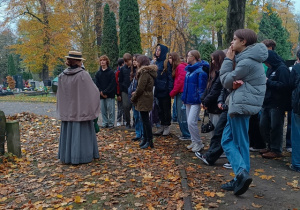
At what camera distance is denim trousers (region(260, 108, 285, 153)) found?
5910 millimetres

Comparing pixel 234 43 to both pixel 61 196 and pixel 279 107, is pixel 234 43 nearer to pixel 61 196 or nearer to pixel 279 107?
pixel 279 107

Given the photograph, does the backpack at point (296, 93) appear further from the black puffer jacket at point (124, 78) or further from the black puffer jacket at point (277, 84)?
the black puffer jacket at point (124, 78)

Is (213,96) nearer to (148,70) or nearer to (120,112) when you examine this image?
(148,70)

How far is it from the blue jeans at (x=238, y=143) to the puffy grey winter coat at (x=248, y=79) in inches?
6.8

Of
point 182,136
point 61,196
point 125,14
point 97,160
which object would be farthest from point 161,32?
point 61,196

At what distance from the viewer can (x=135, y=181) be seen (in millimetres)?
4895

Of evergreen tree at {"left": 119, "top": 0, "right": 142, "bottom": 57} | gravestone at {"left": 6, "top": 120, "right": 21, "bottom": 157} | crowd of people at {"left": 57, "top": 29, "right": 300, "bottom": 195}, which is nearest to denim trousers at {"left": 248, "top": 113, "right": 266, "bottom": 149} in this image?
crowd of people at {"left": 57, "top": 29, "right": 300, "bottom": 195}

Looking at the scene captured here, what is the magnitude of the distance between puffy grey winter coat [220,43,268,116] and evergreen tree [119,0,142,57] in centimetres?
1364

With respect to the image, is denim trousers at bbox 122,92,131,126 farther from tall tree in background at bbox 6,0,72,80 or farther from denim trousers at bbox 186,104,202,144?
tall tree in background at bbox 6,0,72,80

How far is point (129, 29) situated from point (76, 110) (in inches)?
507

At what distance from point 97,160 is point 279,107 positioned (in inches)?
148

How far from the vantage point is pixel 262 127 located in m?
6.30

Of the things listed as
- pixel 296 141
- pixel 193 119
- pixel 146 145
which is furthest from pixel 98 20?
pixel 296 141

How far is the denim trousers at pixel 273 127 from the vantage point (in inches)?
→ 233
